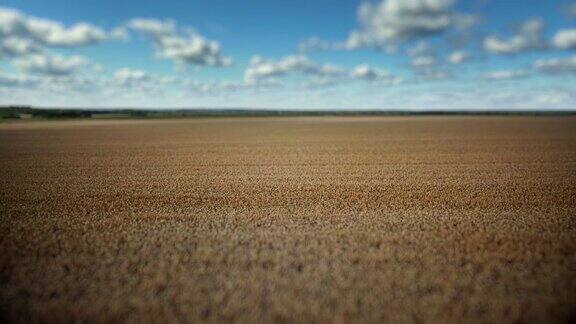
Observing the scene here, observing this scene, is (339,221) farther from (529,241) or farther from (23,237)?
(23,237)

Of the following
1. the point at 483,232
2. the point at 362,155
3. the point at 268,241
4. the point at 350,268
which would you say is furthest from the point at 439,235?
the point at 362,155

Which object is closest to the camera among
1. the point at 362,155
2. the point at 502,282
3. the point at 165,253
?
the point at 502,282

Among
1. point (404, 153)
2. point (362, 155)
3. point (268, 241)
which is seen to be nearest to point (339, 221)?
point (268, 241)

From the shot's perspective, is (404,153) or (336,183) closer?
(336,183)

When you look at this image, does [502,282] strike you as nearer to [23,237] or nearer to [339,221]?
[339,221]

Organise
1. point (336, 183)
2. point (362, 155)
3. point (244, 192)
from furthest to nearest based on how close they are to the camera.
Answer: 1. point (362, 155)
2. point (336, 183)
3. point (244, 192)

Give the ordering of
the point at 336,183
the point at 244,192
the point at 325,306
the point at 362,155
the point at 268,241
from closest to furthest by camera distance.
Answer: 1. the point at 325,306
2. the point at 268,241
3. the point at 244,192
4. the point at 336,183
5. the point at 362,155
